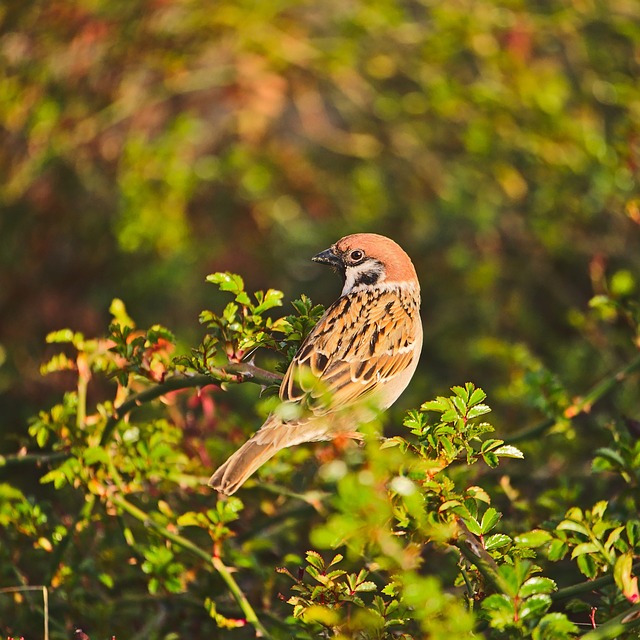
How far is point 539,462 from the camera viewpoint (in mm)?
4016

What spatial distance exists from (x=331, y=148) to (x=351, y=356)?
4.02m

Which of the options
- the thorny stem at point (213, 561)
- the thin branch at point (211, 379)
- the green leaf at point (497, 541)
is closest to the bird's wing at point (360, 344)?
the thin branch at point (211, 379)

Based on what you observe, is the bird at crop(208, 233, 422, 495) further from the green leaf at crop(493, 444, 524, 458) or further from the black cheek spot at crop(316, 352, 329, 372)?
the green leaf at crop(493, 444, 524, 458)

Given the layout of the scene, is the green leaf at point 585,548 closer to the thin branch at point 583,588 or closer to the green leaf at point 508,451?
the thin branch at point 583,588

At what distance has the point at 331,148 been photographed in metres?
7.02

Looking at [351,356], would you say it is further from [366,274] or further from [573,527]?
[573,527]

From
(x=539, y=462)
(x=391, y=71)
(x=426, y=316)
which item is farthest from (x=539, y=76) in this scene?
(x=539, y=462)

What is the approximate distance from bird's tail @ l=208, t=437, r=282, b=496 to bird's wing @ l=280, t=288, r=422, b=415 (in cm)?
19

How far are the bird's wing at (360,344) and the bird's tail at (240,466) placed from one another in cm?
19

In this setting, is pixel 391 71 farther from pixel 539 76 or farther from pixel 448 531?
pixel 448 531

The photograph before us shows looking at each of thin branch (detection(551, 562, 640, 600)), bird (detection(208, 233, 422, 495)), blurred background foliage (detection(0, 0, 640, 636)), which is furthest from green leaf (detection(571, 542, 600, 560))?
blurred background foliage (detection(0, 0, 640, 636))

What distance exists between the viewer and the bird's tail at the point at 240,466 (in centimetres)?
270

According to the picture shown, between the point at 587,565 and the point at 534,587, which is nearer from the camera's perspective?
the point at 534,587

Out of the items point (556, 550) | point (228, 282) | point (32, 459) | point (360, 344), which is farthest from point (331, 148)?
point (556, 550)
